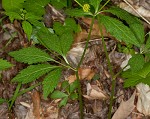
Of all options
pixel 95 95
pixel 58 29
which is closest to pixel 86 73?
pixel 95 95

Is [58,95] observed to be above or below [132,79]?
below

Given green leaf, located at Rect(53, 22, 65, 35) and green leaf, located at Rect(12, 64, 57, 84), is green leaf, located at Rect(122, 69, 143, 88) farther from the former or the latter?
green leaf, located at Rect(53, 22, 65, 35)

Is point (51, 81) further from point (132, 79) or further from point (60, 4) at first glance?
point (60, 4)

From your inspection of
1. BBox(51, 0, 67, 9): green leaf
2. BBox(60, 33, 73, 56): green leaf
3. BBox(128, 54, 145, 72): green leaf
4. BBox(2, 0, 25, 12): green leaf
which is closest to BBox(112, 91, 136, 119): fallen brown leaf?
BBox(128, 54, 145, 72): green leaf

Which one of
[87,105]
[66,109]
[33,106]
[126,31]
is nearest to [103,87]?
[87,105]

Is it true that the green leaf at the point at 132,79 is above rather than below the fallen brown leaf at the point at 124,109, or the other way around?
above

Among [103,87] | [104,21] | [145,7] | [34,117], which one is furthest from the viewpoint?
[145,7]

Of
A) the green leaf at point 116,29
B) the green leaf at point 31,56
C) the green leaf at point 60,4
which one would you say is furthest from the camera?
the green leaf at point 60,4

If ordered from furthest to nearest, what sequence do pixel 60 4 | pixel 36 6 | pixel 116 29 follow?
pixel 60 4, pixel 36 6, pixel 116 29

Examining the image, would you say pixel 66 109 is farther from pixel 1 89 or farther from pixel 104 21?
pixel 104 21

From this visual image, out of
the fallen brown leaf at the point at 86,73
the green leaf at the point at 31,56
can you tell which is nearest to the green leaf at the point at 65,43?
the green leaf at the point at 31,56

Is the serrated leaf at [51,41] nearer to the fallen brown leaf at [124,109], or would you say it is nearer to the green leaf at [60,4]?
the green leaf at [60,4]
